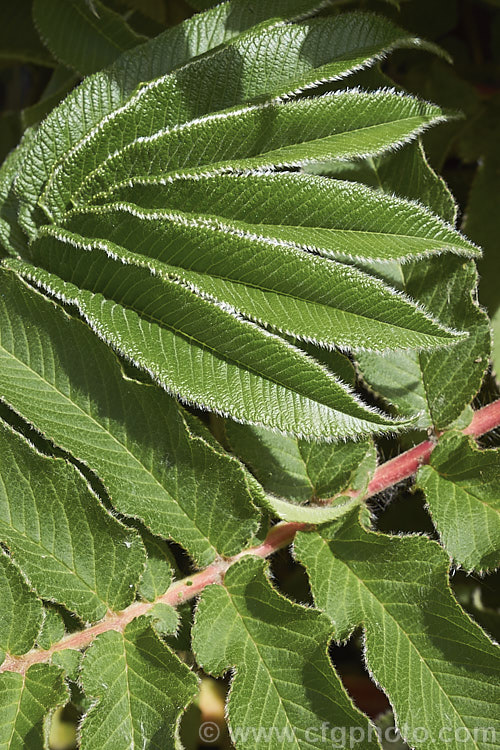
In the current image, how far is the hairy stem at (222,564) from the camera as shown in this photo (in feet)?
3.39

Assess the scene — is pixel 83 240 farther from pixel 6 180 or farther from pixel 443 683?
pixel 443 683

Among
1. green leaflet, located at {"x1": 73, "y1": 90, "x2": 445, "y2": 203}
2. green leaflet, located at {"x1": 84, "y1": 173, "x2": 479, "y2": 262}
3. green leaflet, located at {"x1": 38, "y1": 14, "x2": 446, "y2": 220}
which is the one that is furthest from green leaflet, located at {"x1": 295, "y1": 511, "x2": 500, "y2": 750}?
green leaflet, located at {"x1": 38, "y1": 14, "x2": 446, "y2": 220}

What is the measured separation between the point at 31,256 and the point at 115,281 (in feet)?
0.73

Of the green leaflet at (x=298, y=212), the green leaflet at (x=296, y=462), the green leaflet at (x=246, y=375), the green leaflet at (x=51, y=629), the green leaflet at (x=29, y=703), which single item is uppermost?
the green leaflet at (x=298, y=212)

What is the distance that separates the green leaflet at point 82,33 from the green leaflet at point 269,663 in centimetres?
94

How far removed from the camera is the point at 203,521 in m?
1.09

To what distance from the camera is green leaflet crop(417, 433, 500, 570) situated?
3.66ft

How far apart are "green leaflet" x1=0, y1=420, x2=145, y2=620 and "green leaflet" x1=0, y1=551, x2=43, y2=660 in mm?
20

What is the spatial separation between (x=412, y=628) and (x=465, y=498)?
23 cm

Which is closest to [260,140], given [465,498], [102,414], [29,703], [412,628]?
[102,414]

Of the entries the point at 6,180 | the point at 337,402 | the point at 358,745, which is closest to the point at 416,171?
the point at 337,402

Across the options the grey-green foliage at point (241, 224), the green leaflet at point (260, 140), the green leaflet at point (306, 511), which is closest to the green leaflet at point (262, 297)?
the grey-green foliage at point (241, 224)

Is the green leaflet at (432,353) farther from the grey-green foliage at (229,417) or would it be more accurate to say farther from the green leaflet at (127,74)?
the green leaflet at (127,74)

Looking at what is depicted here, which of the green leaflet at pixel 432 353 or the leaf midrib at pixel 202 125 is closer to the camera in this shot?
the leaf midrib at pixel 202 125
